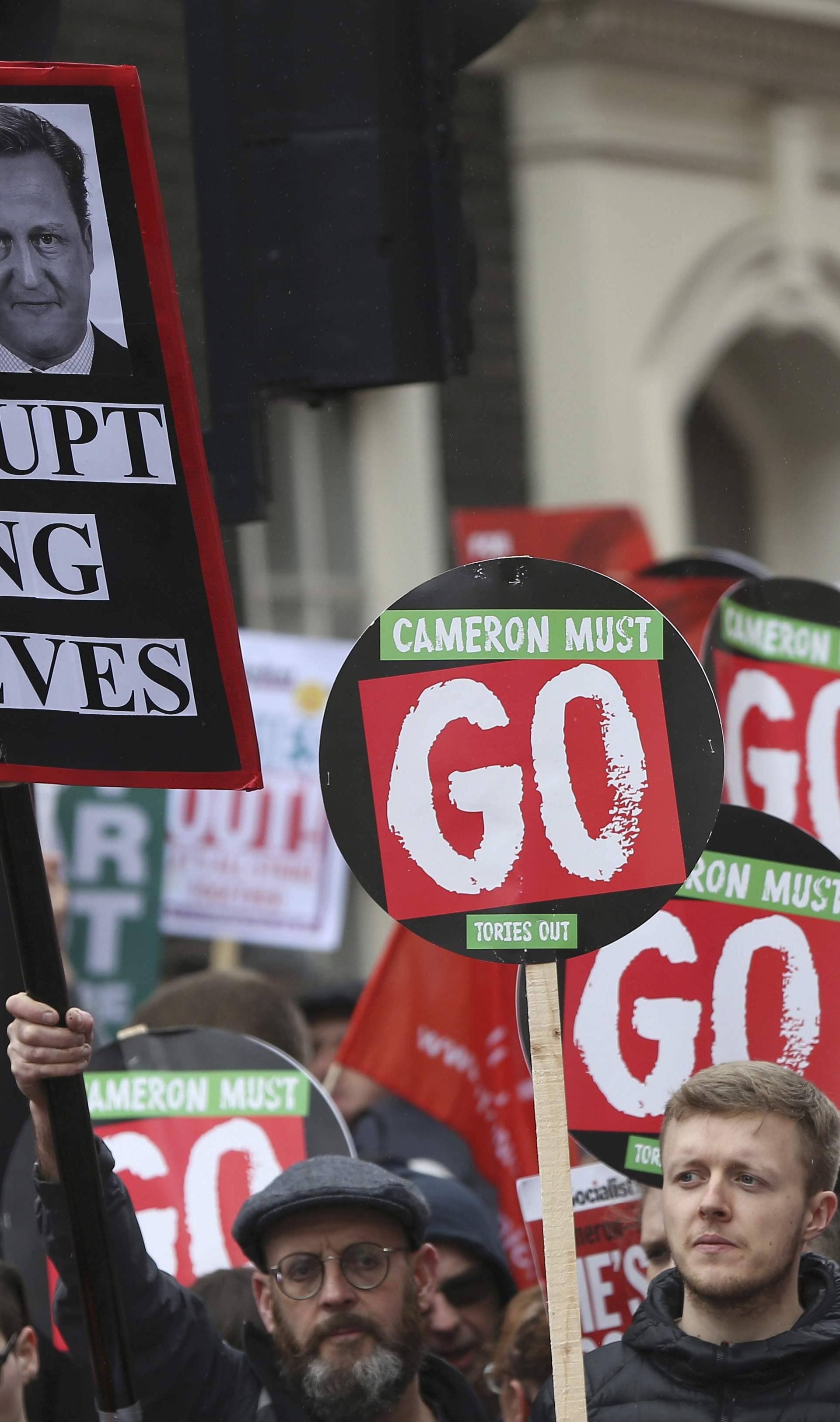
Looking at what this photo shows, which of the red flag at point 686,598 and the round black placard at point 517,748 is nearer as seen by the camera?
the round black placard at point 517,748

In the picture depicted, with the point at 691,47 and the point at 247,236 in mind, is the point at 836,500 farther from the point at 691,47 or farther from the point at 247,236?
the point at 247,236

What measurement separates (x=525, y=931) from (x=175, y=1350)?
2.46ft

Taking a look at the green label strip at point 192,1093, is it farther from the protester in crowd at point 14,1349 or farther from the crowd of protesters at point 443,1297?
the protester in crowd at point 14,1349

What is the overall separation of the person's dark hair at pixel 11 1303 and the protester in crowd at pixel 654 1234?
2.77ft

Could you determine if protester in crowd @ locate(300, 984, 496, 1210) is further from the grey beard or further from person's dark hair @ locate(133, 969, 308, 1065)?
the grey beard

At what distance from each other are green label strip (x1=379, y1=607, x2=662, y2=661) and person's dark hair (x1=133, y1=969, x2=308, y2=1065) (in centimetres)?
148

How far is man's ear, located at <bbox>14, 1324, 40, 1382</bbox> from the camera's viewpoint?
2910 mm

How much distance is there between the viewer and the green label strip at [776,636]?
3.56m

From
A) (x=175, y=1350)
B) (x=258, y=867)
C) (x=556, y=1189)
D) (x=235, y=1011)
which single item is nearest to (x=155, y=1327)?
(x=175, y=1350)

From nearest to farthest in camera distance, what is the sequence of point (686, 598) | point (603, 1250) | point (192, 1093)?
point (603, 1250) < point (192, 1093) < point (686, 598)

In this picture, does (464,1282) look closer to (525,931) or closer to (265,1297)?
(265,1297)

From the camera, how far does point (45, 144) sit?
2.28 metres

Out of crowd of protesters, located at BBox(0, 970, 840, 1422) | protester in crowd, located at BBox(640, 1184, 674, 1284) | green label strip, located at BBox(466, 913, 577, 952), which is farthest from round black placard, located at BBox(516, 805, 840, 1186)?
green label strip, located at BBox(466, 913, 577, 952)

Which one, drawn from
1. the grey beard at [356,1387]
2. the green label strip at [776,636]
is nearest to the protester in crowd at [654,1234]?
the grey beard at [356,1387]
